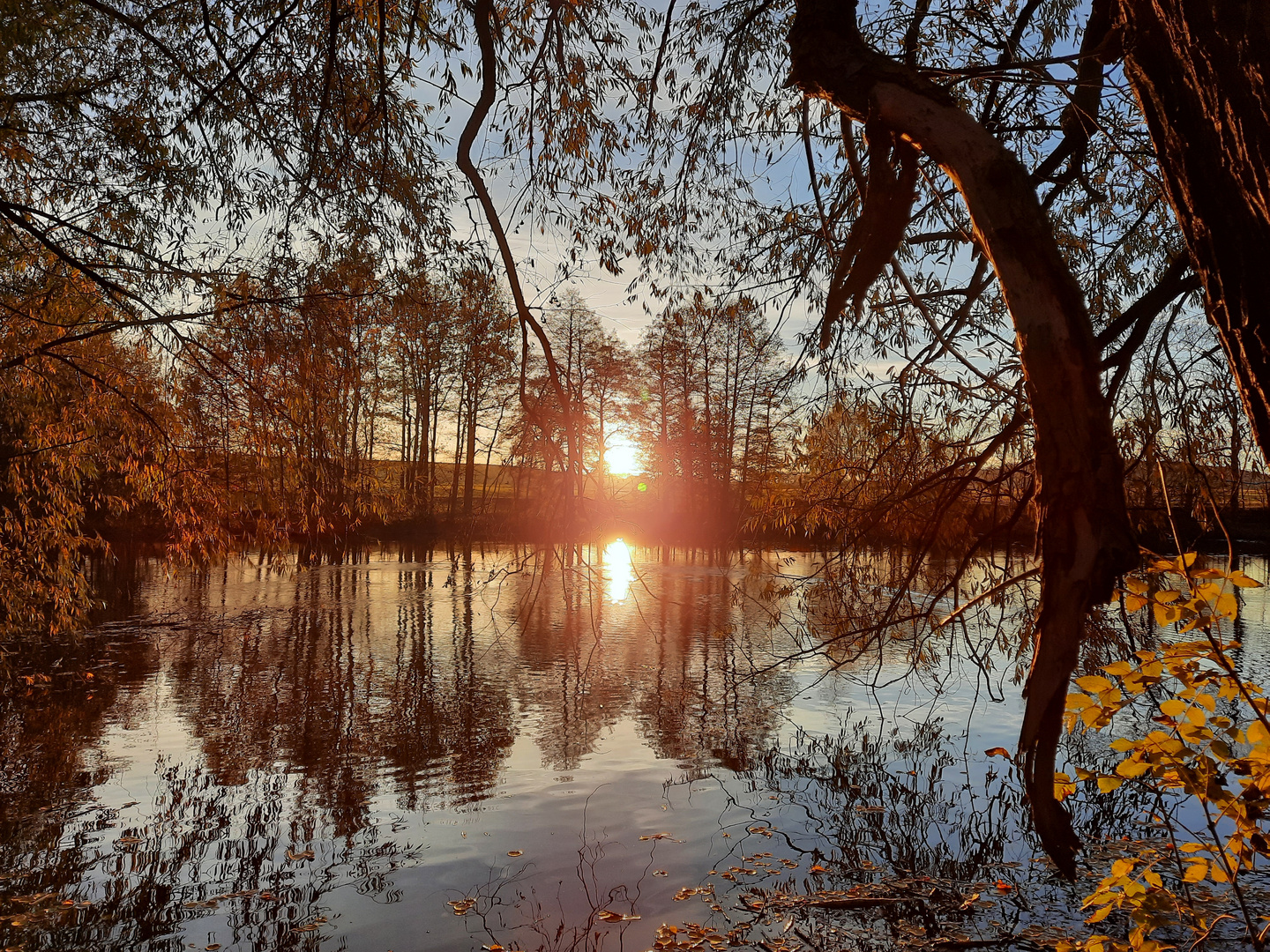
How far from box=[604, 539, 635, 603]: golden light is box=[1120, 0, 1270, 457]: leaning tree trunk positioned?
36.9 feet

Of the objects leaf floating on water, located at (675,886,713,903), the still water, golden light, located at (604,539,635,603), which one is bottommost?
leaf floating on water, located at (675,886,713,903)

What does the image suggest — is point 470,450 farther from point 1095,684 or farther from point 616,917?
point 1095,684

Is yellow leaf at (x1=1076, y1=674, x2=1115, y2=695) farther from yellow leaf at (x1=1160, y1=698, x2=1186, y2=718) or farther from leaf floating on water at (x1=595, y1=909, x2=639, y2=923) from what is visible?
leaf floating on water at (x1=595, y1=909, x2=639, y2=923)

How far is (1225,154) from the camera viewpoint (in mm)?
1431

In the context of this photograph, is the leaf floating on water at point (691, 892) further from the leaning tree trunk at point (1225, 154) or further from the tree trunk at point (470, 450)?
the leaning tree trunk at point (1225, 154)

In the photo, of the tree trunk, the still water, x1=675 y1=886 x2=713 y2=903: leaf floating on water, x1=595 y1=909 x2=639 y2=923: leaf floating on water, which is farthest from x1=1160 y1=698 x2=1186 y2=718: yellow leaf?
x1=675 y1=886 x2=713 y2=903: leaf floating on water

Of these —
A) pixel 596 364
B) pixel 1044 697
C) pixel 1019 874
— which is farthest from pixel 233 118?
pixel 1019 874

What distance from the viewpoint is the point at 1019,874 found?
5238 millimetres

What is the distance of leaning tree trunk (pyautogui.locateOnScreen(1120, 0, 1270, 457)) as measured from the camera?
1.39 metres

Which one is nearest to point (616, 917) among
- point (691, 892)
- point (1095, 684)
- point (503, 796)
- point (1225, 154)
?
point (691, 892)

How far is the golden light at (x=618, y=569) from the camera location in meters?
19.0

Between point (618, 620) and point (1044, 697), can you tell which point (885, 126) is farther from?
point (618, 620)

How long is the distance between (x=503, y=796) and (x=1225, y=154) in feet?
21.1

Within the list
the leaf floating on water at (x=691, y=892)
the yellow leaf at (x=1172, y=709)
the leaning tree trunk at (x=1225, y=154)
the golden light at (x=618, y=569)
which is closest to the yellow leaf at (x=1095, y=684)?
the yellow leaf at (x=1172, y=709)
